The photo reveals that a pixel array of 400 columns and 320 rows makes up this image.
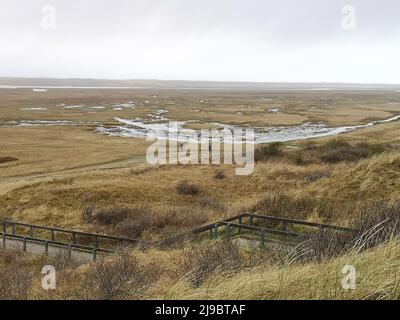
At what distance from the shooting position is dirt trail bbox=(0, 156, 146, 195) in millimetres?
28609

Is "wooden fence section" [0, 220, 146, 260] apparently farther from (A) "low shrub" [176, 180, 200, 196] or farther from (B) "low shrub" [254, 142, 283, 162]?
Answer: (B) "low shrub" [254, 142, 283, 162]

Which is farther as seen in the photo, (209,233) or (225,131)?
(225,131)

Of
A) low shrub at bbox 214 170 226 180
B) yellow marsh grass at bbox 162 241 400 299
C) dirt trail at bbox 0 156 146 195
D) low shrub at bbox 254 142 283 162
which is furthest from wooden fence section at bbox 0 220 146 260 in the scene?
low shrub at bbox 254 142 283 162

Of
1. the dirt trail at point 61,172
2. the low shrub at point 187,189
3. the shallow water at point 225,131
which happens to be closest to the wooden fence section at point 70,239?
the dirt trail at point 61,172

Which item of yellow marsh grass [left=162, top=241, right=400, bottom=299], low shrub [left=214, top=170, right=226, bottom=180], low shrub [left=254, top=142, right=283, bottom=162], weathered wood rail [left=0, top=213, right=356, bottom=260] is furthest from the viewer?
low shrub [left=254, top=142, right=283, bottom=162]

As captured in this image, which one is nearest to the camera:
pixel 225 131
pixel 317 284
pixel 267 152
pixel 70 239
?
pixel 317 284

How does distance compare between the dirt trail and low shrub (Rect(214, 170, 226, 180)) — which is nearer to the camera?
the dirt trail

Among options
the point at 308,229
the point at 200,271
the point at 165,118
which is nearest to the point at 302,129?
the point at 165,118

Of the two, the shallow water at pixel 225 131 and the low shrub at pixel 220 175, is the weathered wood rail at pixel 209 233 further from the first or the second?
the shallow water at pixel 225 131

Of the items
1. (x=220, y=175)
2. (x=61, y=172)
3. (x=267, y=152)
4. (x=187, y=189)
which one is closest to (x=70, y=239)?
(x=187, y=189)

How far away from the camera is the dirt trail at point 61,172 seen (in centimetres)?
2861

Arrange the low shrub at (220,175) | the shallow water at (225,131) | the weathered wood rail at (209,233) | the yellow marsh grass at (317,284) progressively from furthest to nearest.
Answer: the shallow water at (225,131) → the low shrub at (220,175) → the weathered wood rail at (209,233) → the yellow marsh grass at (317,284)

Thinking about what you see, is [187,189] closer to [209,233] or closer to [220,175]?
[220,175]

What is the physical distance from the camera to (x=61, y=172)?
3562 centimetres
